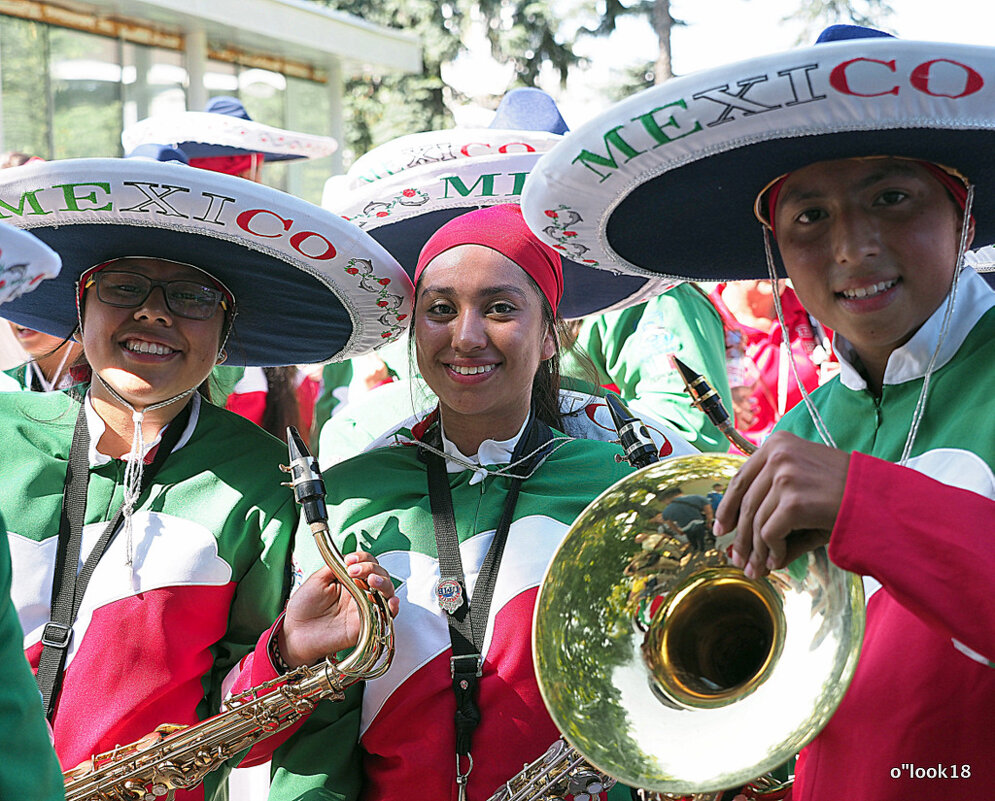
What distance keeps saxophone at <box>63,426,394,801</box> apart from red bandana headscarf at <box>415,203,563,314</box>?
81 centimetres

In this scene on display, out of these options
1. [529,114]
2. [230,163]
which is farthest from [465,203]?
[230,163]

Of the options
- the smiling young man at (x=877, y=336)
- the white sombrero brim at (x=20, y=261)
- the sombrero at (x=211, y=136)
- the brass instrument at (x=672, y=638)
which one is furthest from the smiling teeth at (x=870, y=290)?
the sombrero at (x=211, y=136)

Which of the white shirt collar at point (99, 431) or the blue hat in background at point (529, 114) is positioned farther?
the blue hat in background at point (529, 114)

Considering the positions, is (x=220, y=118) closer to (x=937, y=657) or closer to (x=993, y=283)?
(x=993, y=283)

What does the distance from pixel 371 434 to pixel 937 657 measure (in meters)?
2.93

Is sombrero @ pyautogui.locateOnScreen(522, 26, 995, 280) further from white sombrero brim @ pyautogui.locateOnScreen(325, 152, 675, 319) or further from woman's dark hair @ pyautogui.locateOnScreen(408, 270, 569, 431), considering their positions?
white sombrero brim @ pyautogui.locateOnScreen(325, 152, 675, 319)

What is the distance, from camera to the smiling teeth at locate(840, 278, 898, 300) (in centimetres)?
225

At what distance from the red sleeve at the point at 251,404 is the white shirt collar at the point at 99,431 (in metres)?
2.50

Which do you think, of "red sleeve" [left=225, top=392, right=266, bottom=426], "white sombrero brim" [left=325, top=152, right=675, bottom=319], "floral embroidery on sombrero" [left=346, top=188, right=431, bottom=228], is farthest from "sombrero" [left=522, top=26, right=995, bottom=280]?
"red sleeve" [left=225, top=392, right=266, bottom=426]

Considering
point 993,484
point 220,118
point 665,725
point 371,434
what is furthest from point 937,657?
→ point 220,118

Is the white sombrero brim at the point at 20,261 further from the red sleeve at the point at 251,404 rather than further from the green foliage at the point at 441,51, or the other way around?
the green foliage at the point at 441,51

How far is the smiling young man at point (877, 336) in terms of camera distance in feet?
5.97

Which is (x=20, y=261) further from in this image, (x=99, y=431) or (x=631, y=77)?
(x=631, y=77)

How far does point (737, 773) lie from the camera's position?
202 cm
